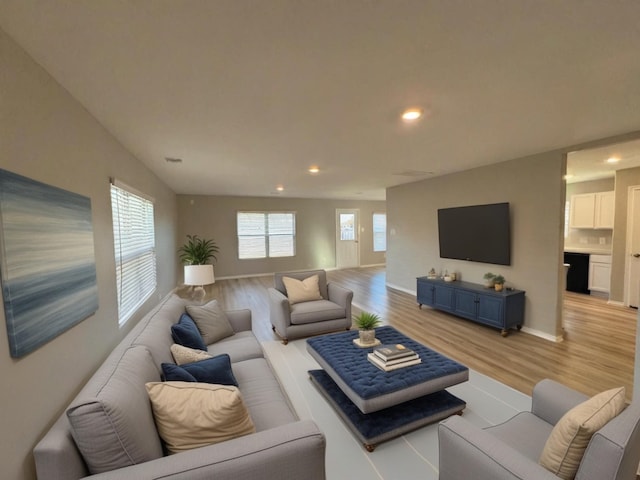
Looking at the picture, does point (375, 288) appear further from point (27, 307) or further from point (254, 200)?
point (27, 307)

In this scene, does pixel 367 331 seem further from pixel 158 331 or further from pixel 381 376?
pixel 158 331

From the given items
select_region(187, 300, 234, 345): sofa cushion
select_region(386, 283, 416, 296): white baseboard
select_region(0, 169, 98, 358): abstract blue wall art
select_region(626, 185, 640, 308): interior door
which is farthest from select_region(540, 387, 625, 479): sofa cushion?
select_region(626, 185, 640, 308): interior door

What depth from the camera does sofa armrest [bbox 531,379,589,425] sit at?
148 centimetres

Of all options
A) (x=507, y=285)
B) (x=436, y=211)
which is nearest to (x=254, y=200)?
(x=436, y=211)

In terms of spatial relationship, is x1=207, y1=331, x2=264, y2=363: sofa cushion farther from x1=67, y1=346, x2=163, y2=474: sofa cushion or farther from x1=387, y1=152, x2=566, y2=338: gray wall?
x1=387, y1=152, x2=566, y2=338: gray wall

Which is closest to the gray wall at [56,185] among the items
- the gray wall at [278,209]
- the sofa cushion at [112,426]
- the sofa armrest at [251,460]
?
the sofa cushion at [112,426]

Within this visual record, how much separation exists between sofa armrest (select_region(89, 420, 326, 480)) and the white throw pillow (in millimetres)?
2656

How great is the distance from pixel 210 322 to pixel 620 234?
21.9ft

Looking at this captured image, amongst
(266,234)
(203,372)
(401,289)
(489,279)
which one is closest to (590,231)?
(489,279)

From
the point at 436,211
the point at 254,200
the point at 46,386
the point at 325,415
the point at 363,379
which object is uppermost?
the point at 254,200

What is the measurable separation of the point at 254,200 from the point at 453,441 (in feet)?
25.2

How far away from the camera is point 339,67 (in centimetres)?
161

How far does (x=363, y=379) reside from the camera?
200cm

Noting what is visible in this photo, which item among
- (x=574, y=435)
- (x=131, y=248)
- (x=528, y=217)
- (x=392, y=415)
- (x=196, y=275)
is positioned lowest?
(x=392, y=415)
